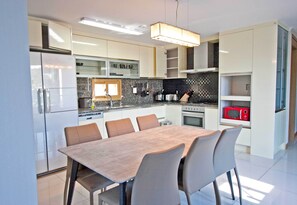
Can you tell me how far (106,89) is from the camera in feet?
14.7

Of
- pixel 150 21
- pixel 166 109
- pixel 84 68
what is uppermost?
pixel 150 21

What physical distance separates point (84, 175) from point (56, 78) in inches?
66.1

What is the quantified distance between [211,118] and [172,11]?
2328 millimetres

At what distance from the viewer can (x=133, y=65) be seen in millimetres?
4770

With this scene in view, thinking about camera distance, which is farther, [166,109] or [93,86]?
[166,109]

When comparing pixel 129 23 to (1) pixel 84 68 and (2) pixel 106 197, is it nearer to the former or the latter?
(1) pixel 84 68

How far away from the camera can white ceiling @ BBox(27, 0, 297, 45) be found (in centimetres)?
253

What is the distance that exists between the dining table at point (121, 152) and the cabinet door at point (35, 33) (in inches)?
71.2

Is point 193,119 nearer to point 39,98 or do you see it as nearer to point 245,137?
point 245,137

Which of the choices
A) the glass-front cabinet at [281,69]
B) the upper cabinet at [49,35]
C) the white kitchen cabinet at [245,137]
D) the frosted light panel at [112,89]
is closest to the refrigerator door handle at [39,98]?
the upper cabinet at [49,35]

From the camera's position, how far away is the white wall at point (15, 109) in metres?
0.55

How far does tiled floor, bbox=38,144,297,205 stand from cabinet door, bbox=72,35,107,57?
214cm

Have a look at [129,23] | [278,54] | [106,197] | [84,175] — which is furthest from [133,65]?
[106,197]

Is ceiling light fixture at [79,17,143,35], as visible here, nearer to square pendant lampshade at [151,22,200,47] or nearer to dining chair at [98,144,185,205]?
square pendant lampshade at [151,22,200,47]
